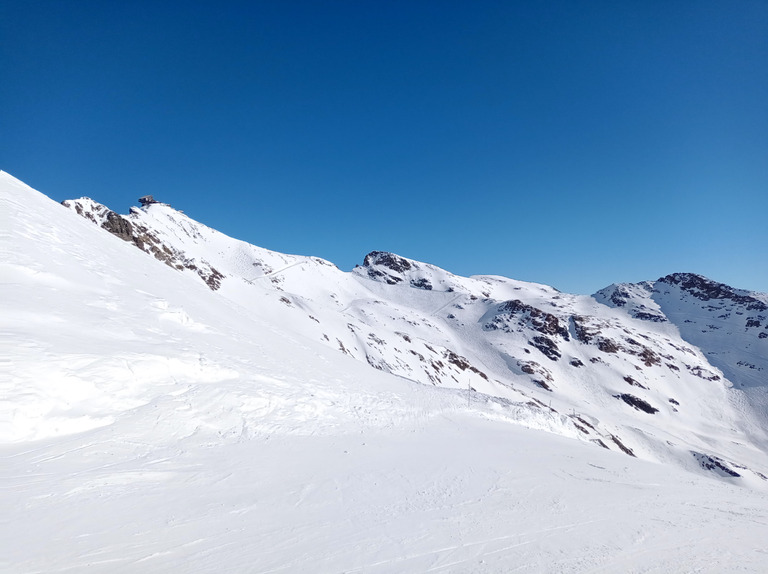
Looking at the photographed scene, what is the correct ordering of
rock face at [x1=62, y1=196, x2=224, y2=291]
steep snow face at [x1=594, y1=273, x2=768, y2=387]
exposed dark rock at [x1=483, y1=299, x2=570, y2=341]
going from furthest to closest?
exposed dark rock at [x1=483, y1=299, x2=570, y2=341] < steep snow face at [x1=594, y1=273, x2=768, y2=387] < rock face at [x1=62, y1=196, x2=224, y2=291]

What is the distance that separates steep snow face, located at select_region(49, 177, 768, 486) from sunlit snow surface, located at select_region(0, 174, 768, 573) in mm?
20781

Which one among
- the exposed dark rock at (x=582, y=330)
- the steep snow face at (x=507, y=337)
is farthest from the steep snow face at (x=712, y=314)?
the exposed dark rock at (x=582, y=330)

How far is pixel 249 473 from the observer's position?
776 centimetres

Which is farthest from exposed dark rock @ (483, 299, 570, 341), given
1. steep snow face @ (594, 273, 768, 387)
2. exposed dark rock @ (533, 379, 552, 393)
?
steep snow face @ (594, 273, 768, 387)

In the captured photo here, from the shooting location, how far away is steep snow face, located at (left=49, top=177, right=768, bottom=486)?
61000 millimetres

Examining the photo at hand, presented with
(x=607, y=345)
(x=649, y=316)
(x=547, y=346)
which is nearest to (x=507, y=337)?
(x=547, y=346)

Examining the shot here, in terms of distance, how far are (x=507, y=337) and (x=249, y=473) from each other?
103 metres

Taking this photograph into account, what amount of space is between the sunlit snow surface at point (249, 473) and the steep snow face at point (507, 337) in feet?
68.2

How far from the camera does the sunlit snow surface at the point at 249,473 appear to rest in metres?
5.14

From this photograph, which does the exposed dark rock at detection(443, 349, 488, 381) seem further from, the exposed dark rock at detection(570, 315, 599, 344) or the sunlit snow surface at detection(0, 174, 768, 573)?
the sunlit snow surface at detection(0, 174, 768, 573)

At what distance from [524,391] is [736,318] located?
112653 mm

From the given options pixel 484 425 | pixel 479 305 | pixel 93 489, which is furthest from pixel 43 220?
pixel 479 305

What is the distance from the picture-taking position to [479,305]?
126 m

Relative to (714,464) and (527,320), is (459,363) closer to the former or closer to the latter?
(714,464)
